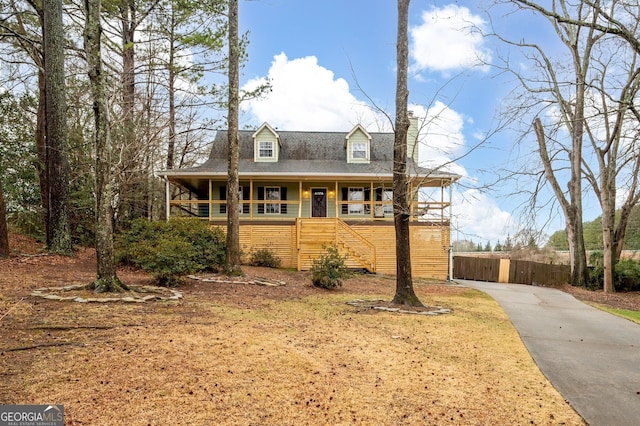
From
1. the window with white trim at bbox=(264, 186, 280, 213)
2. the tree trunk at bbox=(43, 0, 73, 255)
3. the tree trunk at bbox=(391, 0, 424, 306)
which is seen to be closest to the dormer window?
the window with white trim at bbox=(264, 186, 280, 213)

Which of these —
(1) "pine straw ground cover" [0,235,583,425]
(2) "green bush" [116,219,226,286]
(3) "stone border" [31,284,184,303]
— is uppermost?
(2) "green bush" [116,219,226,286]

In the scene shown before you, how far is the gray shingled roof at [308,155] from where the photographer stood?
19.4 meters

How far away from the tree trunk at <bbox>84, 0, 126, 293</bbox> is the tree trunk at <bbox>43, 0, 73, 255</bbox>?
4059 mm

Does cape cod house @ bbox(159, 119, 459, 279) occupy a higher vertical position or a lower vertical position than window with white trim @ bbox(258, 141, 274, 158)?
lower

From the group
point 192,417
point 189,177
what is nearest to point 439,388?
point 192,417

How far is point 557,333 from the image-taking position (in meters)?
7.59

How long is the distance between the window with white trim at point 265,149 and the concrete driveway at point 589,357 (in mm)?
14372

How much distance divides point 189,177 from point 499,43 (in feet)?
44.0

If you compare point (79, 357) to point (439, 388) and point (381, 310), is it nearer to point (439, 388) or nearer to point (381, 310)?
point (439, 388)

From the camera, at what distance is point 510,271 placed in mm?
21922

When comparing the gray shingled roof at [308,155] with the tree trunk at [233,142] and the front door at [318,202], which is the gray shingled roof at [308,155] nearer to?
the front door at [318,202]

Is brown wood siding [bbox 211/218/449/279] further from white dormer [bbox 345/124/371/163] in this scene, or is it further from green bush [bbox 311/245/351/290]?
green bush [bbox 311/245/351/290]

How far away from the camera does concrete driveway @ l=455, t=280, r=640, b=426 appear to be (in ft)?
13.6

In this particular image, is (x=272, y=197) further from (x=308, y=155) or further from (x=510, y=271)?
(x=510, y=271)
